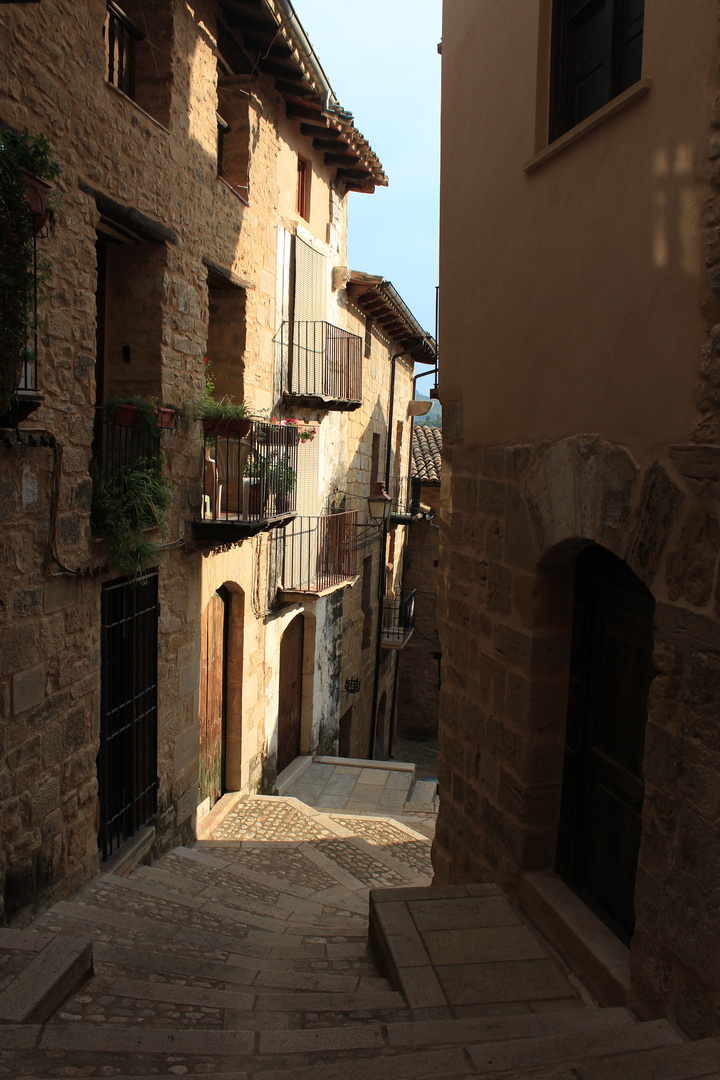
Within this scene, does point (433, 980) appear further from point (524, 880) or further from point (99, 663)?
point (99, 663)

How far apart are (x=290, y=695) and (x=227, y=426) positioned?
5684mm

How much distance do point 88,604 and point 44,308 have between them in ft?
6.69

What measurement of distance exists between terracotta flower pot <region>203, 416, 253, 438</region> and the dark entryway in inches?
62.7

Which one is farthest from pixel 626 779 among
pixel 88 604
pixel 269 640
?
pixel 269 640

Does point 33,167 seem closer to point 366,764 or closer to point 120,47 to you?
point 120,47

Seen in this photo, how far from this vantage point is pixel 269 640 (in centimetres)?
1058

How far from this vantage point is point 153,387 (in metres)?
6.69

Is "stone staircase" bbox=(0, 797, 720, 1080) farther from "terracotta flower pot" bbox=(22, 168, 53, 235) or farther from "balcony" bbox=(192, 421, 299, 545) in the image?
"terracotta flower pot" bbox=(22, 168, 53, 235)

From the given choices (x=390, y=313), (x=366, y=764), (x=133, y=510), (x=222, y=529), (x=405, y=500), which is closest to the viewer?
(x=133, y=510)

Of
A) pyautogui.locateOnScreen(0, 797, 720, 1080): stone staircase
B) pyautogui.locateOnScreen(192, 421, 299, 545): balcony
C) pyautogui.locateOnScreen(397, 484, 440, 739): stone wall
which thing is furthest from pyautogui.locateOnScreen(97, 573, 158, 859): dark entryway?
pyautogui.locateOnScreen(397, 484, 440, 739): stone wall

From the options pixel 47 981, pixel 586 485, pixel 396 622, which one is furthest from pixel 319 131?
pixel 47 981

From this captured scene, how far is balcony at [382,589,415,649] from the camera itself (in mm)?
16828

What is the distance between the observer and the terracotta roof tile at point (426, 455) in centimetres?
2055

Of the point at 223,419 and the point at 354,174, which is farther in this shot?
the point at 354,174
